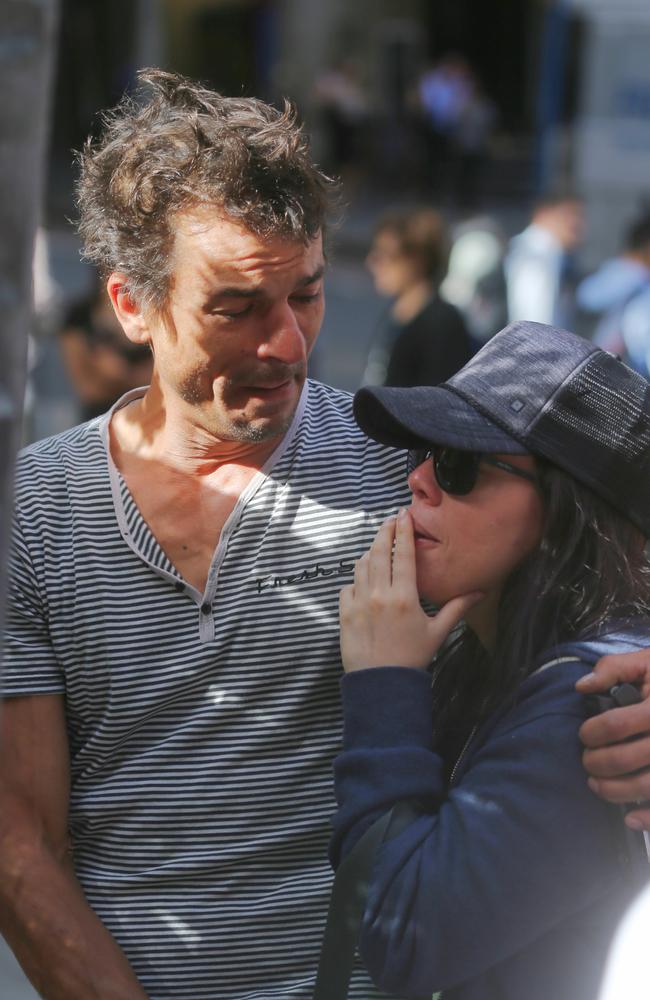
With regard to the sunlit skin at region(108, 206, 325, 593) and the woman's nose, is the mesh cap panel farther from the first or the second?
the sunlit skin at region(108, 206, 325, 593)

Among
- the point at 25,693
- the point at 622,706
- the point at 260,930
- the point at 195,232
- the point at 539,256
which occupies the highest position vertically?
the point at 195,232

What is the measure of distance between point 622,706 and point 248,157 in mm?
982

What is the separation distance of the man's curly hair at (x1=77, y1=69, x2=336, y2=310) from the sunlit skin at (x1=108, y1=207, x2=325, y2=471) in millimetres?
29

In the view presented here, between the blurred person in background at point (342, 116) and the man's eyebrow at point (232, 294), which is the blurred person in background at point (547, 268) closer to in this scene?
the man's eyebrow at point (232, 294)

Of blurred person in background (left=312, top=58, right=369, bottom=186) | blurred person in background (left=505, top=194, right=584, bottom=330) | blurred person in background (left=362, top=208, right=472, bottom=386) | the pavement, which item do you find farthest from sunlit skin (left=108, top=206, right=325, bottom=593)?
blurred person in background (left=312, top=58, right=369, bottom=186)

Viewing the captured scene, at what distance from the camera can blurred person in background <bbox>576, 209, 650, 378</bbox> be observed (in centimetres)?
676

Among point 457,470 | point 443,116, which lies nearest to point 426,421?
point 457,470

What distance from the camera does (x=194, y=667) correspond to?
2.19 m

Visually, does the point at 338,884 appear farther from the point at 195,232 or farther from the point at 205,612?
the point at 195,232

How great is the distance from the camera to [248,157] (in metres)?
2.16

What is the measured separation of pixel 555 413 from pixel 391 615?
0.36 metres

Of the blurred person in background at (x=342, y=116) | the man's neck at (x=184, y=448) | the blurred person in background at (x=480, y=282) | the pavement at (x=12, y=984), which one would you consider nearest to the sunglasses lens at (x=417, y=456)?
the man's neck at (x=184, y=448)

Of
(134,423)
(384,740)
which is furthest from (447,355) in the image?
(384,740)

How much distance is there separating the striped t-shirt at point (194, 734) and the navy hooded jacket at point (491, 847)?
0.27m
